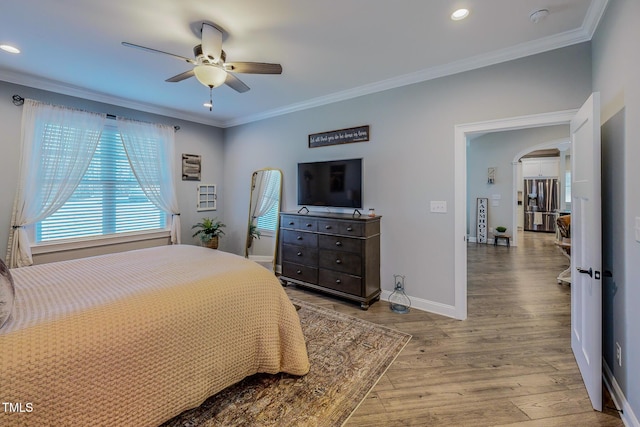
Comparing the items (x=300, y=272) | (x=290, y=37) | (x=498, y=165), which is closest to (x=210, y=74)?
(x=290, y=37)

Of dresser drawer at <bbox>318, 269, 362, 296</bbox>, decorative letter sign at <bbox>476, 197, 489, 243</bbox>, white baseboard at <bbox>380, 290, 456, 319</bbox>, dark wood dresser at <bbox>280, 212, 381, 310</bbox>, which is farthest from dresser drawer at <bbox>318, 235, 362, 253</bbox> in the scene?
decorative letter sign at <bbox>476, 197, 489, 243</bbox>

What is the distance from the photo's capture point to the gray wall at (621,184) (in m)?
1.53

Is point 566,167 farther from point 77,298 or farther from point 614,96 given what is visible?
point 77,298

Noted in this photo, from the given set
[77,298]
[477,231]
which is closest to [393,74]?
[77,298]

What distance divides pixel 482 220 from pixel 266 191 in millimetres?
5666

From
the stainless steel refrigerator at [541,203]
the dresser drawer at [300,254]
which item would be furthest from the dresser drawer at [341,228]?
the stainless steel refrigerator at [541,203]

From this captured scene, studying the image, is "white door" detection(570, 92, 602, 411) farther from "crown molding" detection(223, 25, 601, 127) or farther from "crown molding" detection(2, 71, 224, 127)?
"crown molding" detection(2, 71, 224, 127)

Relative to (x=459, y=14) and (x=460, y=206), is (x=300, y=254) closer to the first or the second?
(x=460, y=206)

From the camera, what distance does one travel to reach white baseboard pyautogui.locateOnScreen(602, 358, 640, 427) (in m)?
1.54

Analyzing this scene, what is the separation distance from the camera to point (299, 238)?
3.76m

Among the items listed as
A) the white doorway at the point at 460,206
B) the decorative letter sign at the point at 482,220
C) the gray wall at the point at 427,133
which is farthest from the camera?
the decorative letter sign at the point at 482,220

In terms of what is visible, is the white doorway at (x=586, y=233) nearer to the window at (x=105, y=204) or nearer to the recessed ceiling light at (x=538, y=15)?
the recessed ceiling light at (x=538, y=15)

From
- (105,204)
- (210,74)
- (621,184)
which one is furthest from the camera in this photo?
(105,204)

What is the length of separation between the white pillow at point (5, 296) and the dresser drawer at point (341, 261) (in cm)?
266
